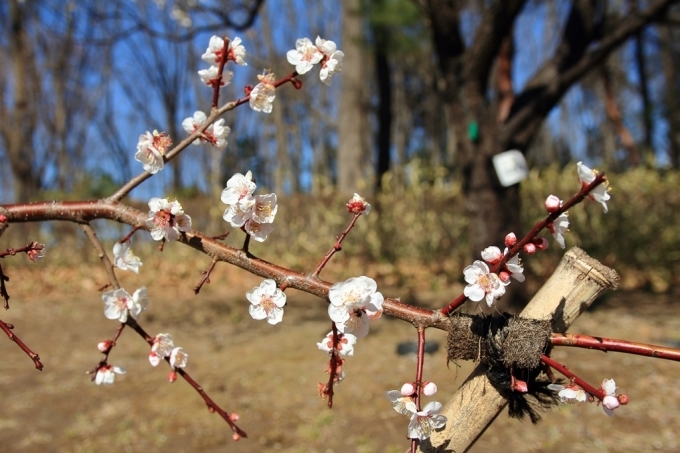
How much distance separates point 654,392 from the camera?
332 centimetres

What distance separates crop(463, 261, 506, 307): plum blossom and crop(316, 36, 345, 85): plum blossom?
456 mm

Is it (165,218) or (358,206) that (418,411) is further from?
(165,218)

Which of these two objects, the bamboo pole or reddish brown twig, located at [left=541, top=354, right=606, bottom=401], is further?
the bamboo pole

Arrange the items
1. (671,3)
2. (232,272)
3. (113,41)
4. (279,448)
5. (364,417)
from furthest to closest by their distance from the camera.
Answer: (232,272) → (113,41) → (671,3) → (364,417) → (279,448)

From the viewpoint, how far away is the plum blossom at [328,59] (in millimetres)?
979

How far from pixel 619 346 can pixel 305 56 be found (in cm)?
73

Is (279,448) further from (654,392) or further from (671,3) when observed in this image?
(671,3)

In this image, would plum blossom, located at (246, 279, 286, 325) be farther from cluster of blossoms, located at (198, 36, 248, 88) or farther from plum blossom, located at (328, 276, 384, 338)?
cluster of blossoms, located at (198, 36, 248, 88)

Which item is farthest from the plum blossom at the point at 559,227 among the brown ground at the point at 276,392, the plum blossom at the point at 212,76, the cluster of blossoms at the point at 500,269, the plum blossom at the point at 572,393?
the brown ground at the point at 276,392

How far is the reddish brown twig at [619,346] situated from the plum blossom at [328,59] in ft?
1.98

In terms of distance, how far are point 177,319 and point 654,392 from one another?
4.56 m

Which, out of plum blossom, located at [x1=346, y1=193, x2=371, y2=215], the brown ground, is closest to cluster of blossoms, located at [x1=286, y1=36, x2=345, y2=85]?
plum blossom, located at [x1=346, y1=193, x2=371, y2=215]

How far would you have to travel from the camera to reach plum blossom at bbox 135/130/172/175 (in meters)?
0.94

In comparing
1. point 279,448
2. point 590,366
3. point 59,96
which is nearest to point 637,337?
point 590,366
